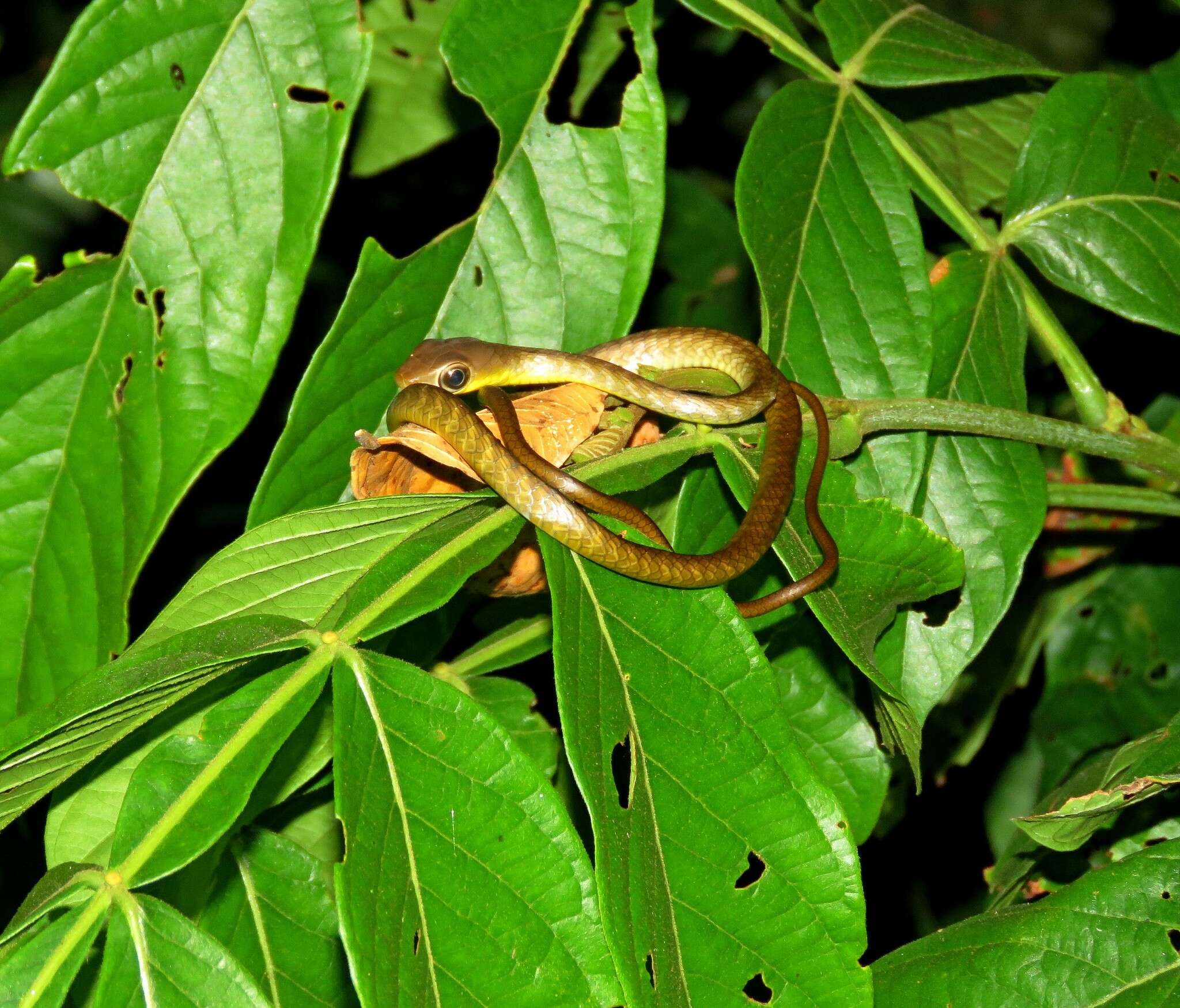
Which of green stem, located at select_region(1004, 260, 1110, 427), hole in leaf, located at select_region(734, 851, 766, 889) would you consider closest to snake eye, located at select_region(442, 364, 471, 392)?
hole in leaf, located at select_region(734, 851, 766, 889)

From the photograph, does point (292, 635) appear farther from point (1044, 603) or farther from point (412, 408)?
point (1044, 603)

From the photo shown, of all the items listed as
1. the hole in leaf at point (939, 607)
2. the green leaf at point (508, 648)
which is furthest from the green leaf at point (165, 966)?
the hole in leaf at point (939, 607)

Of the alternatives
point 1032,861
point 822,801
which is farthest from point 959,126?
point 822,801

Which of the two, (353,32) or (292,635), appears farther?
(353,32)

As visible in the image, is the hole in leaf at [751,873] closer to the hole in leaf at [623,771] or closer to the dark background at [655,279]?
the hole in leaf at [623,771]

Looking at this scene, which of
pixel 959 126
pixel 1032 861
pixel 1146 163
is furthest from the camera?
pixel 959 126

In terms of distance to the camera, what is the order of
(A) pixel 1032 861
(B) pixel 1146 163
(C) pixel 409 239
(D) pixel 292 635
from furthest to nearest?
(C) pixel 409 239 < (B) pixel 1146 163 < (A) pixel 1032 861 < (D) pixel 292 635

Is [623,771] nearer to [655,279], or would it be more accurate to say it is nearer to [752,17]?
[752,17]

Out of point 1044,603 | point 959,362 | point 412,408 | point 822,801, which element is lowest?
point 1044,603

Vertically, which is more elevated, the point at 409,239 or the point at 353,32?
the point at 353,32
